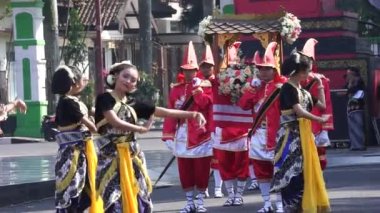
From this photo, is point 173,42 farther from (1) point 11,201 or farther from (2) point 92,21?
(1) point 11,201

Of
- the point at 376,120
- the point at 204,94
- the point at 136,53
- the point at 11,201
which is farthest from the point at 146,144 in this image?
the point at 136,53

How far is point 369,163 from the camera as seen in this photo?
21.0 metres

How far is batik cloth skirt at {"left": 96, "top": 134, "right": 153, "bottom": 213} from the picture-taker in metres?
10.2

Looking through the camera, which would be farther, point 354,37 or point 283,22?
point 354,37

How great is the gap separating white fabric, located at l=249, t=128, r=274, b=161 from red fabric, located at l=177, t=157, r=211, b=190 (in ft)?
2.38

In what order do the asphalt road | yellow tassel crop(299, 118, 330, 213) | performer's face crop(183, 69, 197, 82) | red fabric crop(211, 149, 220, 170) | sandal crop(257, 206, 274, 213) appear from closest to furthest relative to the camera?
yellow tassel crop(299, 118, 330, 213) → sandal crop(257, 206, 274, 213) → the asphalt road → performer's face crop(183, 69, 197, 82) → red fabric crop(211, 149, 220, 170)

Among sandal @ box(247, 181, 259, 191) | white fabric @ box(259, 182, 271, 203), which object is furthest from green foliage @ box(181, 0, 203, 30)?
white fabric @ box(259, 182, 271, 203)

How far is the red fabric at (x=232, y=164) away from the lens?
587 inches

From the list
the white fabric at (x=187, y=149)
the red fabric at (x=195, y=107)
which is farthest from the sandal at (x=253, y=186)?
the white fabric at (x=187, y=149)

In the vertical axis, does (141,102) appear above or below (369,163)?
above

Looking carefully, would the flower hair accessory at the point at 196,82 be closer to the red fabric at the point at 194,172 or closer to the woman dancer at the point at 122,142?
the red fabric at the point at 194,172

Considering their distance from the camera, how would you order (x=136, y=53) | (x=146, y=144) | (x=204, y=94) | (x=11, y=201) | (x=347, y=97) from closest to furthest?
(x=204, y=94), (x=11, y=201), (x=347, y=97), (x=146, y=144), (x=136, y=53)

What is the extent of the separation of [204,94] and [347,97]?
33.6 ft

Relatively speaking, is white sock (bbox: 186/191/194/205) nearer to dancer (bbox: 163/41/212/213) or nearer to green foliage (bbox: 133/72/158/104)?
dancer (bbox: 163/41/212/213)
